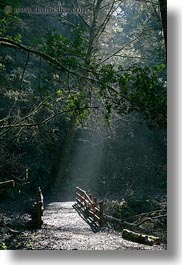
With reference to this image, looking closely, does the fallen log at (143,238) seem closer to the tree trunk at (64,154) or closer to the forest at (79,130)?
the forest at (79,130)

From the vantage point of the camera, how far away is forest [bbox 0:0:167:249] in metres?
2.74

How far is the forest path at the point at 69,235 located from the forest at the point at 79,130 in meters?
0.06

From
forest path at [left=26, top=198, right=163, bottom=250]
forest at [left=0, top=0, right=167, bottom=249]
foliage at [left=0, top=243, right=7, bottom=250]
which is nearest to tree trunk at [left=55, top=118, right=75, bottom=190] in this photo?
forest at [left=0, top=0, right=167, bottom=249]

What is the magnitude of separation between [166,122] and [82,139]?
64cm

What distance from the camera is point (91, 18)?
2887 mm

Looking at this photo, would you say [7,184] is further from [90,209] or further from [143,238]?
[143,238]

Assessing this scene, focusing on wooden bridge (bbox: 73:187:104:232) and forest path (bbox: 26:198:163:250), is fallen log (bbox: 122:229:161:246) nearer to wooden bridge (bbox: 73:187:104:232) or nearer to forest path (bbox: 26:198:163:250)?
forest path (bbox: 26:198:163:250)

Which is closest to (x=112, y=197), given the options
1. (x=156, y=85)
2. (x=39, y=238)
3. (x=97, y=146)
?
(x=97, y=146)

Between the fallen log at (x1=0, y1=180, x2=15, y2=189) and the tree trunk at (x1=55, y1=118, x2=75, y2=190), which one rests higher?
the tree trunk at (x1=55, y1=118, x2=75, y2=190)

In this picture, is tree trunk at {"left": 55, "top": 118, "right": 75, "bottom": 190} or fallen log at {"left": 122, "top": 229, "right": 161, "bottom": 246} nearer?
fallen log at {"left": 122, "top": 229, "right": 161, "bottom": 246}

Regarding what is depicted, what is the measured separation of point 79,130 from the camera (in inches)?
113

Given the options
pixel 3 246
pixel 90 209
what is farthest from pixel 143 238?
pixel 3 246

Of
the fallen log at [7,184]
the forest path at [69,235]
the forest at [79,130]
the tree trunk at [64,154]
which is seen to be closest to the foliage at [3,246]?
the forest at [79,130]

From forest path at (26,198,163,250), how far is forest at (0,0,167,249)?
0.06 metres
